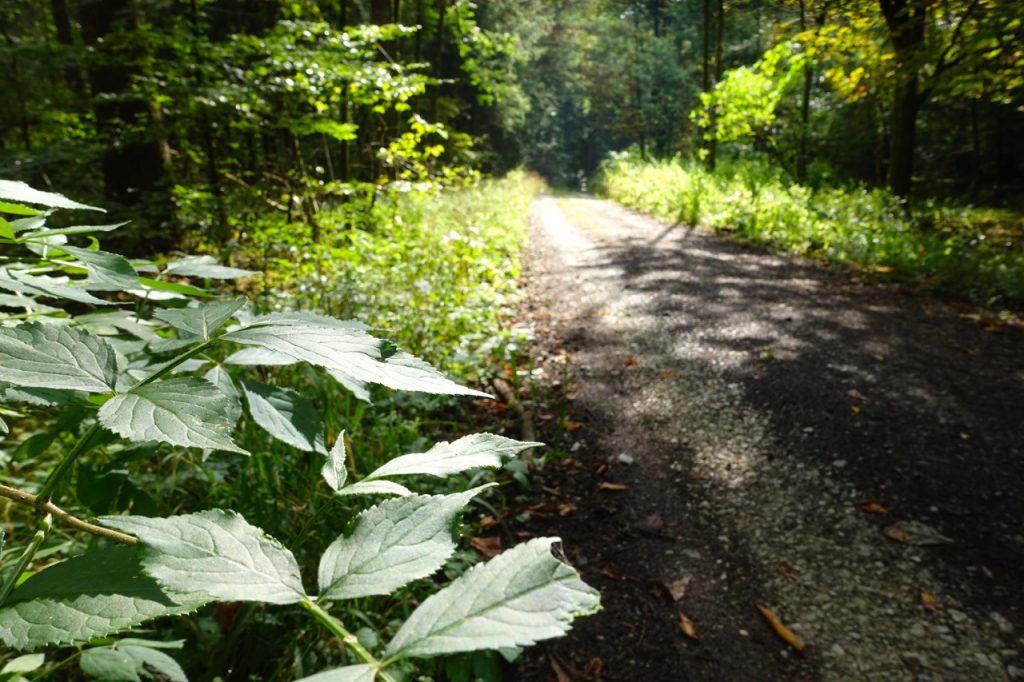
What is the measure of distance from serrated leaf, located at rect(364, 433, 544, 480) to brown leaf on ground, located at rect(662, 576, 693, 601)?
1.90 m

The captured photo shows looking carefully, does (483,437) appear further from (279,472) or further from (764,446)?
(764,446)

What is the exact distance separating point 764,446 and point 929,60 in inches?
228

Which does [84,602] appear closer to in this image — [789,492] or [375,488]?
[375,488]

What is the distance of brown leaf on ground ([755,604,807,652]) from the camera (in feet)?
6.38

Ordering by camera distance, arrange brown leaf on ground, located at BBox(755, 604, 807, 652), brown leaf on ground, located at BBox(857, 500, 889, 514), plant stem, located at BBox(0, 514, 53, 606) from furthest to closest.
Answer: brown leaf on ground, located at BBox(857, 500, 889, 514)
brown leaf on ground, located at BBox(755, 604, 807, 652)
plant stem, located at BBox(0, 514, 53, 606)

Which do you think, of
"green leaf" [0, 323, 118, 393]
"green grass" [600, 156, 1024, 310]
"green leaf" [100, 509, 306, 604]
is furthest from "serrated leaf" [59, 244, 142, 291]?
"green grass" [600, 156, 1024, 310]

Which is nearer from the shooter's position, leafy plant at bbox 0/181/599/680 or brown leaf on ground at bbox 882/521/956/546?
leafy plant at bbox 0/181/599/680

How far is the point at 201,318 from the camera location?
2.52 feet

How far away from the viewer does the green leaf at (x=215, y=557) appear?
0.44m

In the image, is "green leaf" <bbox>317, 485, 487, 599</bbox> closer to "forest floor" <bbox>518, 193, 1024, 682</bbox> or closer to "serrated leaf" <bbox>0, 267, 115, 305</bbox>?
"serrated leaf" <bbox>0, 267, 115, 305</bbox>

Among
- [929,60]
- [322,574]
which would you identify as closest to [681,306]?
[929,60]

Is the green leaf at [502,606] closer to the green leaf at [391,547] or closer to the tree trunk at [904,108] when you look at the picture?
the green leaf at [391,547]

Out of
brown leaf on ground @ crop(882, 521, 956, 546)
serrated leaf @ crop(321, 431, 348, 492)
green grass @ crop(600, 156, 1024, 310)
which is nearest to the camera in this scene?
serrated leaf @ crop(321, 431, 348, 492)

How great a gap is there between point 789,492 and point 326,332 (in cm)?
274
